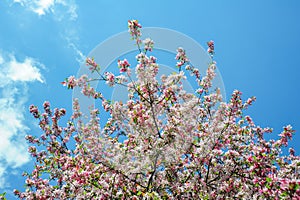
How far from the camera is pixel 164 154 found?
17.1 feet

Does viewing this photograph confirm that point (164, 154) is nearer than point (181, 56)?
Yes

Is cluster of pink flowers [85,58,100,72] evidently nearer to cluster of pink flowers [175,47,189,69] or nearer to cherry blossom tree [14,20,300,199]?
cherry blossom tree [14,20,300,199]

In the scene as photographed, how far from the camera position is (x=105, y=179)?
5.54 m

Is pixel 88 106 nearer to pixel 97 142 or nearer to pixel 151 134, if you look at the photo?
pixel 97 142

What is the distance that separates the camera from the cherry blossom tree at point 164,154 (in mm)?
5121

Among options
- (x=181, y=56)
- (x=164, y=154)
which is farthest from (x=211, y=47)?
(x=164, y=154)

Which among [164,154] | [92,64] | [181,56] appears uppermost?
[181,56]

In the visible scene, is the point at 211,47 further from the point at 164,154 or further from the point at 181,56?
the point at 164,154

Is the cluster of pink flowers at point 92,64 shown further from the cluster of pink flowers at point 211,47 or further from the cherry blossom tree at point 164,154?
the cluster of pink flowers at point 211,47

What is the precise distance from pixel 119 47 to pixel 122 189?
176 inches

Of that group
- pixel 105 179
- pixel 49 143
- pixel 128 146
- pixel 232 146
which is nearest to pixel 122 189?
pixel 105 179

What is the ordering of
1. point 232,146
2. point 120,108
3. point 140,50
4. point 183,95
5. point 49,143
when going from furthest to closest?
point 49,143, point 183,95, point 120,108, point 232,146, point 140,50

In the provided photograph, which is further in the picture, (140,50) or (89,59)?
(89,59)

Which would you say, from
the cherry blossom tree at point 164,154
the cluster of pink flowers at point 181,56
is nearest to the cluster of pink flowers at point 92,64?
the cherry blossom tree at point 164,154
